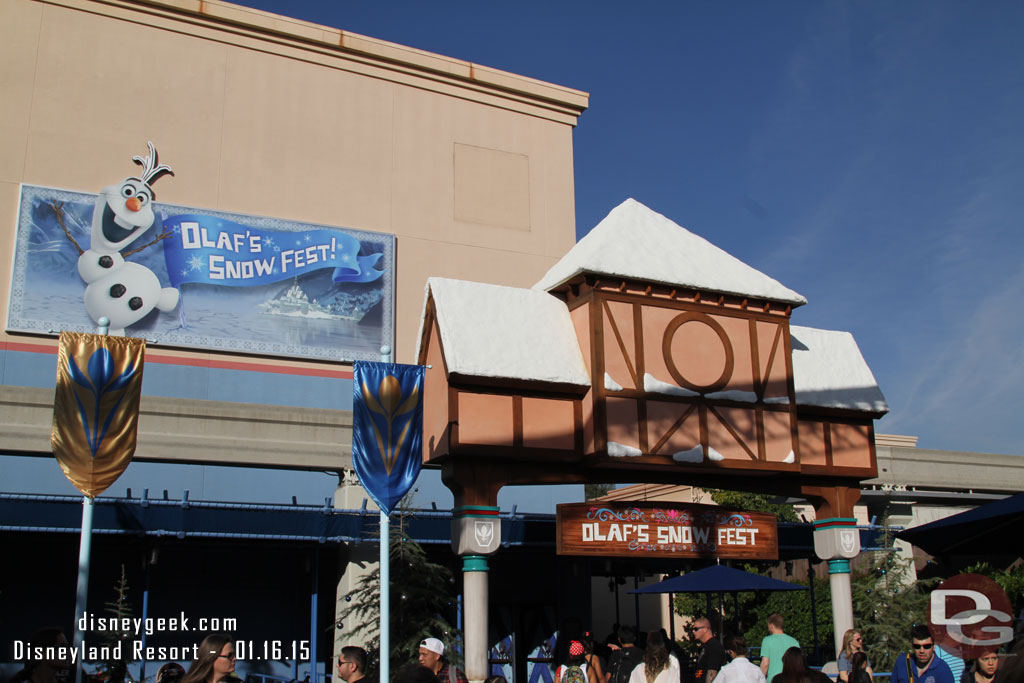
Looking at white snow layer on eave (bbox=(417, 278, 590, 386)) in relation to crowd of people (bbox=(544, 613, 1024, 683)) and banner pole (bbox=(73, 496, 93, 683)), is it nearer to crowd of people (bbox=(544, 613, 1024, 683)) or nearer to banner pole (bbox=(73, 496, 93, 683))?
crowd of people (bbox=(544, 613, 1024, 683))

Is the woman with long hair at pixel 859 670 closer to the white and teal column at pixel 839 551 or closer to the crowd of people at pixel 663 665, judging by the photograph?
the crowd of people at pixel 663 665

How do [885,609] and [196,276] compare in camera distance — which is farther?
[196,276]

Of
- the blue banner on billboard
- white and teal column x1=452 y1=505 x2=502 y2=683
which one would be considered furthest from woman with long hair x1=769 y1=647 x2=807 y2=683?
the blue banner on billboard

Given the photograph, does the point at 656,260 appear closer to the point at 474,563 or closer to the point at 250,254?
the point at 474,563

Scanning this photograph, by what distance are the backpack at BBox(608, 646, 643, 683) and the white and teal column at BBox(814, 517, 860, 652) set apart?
6.34 meters

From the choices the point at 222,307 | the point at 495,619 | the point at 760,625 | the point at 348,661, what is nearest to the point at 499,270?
the point at 222,307

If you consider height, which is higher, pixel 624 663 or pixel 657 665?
pixel 657 665

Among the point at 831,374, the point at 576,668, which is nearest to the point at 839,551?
the point at 831,374

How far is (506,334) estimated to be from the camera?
14.0 m

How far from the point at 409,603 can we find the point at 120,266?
43.3 feet

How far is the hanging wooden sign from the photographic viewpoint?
45.0ft

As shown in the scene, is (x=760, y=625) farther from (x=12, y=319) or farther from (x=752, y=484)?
(x=12, y=319)

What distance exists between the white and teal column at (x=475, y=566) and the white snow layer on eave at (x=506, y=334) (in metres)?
1.96

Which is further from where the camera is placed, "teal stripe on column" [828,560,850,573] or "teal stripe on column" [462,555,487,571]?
"teal stripe on column" [828,560,850,573]
